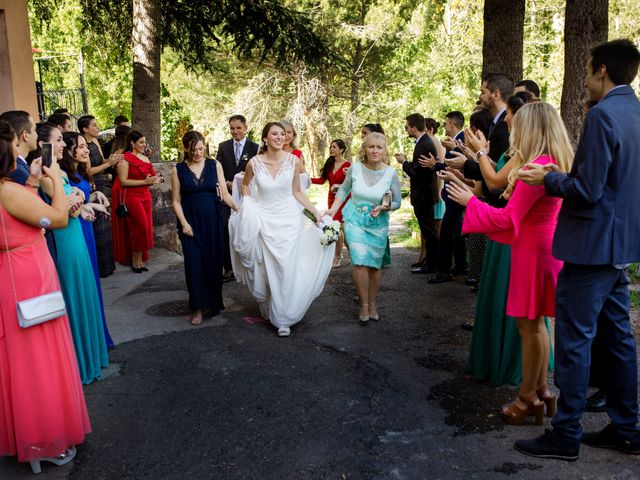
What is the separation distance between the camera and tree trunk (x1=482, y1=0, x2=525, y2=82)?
8.84 meters

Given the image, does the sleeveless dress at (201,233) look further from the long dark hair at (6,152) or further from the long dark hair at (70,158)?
Answer: the long dark hair at (6,152)

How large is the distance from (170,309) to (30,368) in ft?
12.0

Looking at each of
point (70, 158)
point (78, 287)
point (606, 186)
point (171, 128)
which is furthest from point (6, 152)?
point (171, 128)

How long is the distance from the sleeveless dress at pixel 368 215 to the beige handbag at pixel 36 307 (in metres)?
3.44

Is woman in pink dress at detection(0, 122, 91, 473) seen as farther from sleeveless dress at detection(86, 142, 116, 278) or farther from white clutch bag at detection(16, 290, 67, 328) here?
sleeveless dress at detection(86, 142, 116, 278)

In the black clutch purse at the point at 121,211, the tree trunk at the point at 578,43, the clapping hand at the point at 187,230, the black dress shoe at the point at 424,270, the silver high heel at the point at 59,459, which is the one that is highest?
the tree trunk at the point at 578,43

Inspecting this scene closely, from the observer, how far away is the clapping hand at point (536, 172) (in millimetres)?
3418

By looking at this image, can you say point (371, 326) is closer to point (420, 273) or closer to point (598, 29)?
point (420, 273)

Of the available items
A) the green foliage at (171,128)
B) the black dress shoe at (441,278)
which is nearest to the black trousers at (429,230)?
the black dress shoe at (441,278)

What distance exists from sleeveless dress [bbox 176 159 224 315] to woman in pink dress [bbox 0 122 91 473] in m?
2.83

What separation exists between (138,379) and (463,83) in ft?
71.8

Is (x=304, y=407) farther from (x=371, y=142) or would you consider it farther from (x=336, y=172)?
(x=336, y=172)

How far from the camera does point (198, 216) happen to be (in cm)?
654

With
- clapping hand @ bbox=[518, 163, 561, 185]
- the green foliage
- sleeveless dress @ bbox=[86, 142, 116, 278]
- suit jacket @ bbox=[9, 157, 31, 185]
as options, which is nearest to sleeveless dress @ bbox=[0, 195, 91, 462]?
suit jacket @ bbox=[9, 157, 31, 185]
